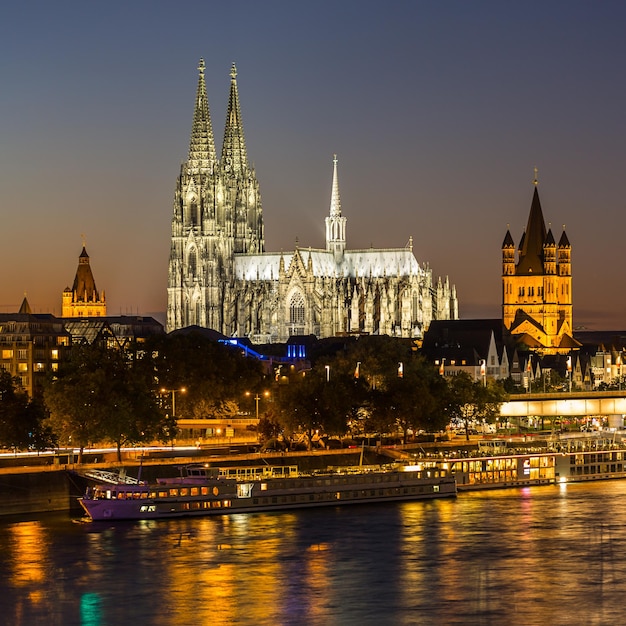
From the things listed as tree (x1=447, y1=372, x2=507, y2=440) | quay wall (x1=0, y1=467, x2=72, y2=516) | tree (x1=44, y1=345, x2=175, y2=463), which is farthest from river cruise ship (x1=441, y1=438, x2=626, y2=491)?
quay wall (x1=0, y1=467, x2=72, y2=516)

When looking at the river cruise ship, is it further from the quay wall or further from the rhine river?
the quay wall

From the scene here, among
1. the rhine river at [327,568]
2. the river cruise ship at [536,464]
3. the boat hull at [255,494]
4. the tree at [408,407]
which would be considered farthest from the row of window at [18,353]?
→ the rhine river at [327,568]

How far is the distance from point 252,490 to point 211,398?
38.5 meters

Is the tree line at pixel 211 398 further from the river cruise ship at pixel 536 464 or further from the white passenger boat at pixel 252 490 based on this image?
the river cruise ship at pixel 536 464

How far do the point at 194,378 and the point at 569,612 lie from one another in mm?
75488

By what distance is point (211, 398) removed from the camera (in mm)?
148875

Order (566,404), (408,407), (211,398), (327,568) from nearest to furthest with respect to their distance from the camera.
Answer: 1. (327,568)
2. (408,407)
3. (211,398)
4. (566,404)

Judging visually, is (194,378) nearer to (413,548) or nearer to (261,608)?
(413,548)

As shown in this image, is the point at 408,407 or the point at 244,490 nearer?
the point at 244,490

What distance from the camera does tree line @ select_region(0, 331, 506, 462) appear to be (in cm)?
12025

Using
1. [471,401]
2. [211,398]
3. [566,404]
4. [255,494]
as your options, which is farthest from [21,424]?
[566,404]

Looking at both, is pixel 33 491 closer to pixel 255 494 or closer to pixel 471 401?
pixel 255 494

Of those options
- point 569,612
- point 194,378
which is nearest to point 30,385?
point 194,378

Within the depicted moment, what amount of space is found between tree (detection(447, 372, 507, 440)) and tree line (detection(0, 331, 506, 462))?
0.14 m
